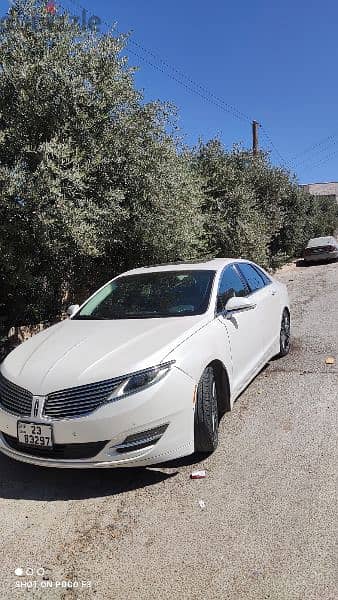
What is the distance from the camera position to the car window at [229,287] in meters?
4.57

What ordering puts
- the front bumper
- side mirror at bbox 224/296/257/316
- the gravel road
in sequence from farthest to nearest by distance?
side mirror at bbox 224/296/257/316 → the front bumper → the gravel road

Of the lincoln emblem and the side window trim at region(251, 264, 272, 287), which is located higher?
the side window trim at region(251, 264, 272, 287)

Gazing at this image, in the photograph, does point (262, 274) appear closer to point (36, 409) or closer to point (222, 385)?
point (222, 385)

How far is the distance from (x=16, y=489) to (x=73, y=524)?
2.22ft

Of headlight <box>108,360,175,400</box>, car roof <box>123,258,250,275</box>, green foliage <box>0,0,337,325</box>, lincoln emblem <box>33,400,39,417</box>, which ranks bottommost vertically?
lincoln emblem <box>33,400,39,417</box>

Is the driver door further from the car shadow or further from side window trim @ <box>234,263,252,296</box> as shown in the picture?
the car shadow

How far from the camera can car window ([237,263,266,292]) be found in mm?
5551

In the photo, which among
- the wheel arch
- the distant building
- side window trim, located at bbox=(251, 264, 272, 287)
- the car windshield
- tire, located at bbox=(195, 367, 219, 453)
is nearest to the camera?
tire, located at bbox=(195, 367, 219, 453)

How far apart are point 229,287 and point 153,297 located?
0.75 m

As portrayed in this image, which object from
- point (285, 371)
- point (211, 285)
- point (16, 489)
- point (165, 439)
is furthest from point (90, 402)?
point (285, 371)

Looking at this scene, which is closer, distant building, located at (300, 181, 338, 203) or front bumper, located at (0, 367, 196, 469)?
front bumper, located at (0, 367, 196, 469)

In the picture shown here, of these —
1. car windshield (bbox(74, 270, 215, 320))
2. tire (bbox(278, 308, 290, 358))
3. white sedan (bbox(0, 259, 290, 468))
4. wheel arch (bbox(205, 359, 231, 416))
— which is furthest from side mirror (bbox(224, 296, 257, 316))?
tire (bbox(278, 308, 290, 358))

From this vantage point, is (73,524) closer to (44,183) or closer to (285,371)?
(285,371)

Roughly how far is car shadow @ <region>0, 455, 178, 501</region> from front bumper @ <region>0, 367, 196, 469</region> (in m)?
0.24
